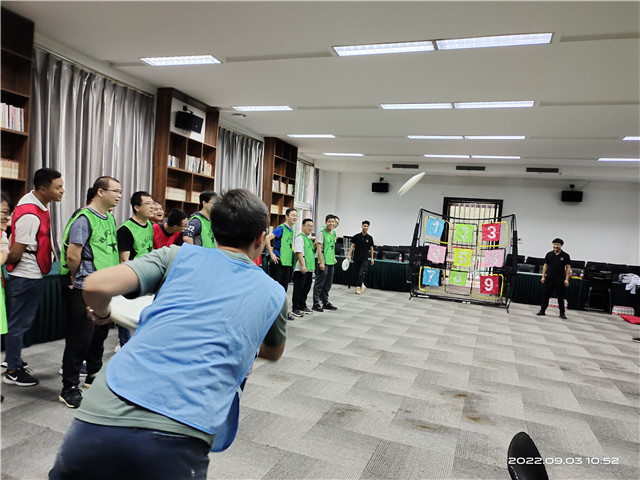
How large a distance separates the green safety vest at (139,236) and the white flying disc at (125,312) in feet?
6.83

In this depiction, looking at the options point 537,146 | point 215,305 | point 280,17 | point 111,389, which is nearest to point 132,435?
point 111,389

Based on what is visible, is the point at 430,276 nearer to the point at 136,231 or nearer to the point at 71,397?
the point at 136,231

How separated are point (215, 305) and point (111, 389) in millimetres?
294

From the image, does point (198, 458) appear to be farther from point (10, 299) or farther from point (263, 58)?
point (263, 58)

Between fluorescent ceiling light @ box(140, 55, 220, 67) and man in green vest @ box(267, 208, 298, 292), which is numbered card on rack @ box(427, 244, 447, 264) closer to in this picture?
man in green vest @ box(267, 208, 298, 292)

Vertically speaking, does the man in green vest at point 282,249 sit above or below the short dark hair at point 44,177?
below

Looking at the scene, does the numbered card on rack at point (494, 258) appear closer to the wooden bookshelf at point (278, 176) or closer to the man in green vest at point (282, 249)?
the man in green vest at point (282, 249)

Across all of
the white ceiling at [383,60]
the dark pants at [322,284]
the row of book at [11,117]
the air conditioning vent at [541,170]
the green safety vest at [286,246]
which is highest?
the white ceiling at [383,60]

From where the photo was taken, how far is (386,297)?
8625 mm

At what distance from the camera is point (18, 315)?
301cm

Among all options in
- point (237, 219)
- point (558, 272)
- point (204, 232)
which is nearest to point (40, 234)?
point (204, 232)

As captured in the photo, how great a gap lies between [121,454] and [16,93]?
4.47 meters

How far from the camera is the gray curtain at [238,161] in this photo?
8031 mm

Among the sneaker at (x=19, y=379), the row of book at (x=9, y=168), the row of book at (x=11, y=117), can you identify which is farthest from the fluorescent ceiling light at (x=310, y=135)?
the sneaker at (x=19, y=379)
